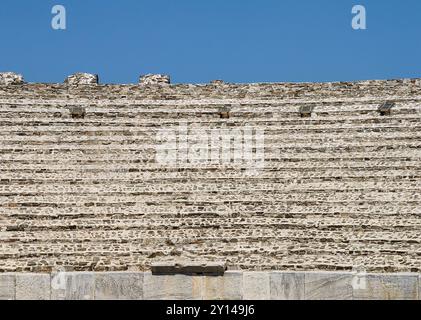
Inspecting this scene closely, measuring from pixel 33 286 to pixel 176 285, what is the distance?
7.33 feet

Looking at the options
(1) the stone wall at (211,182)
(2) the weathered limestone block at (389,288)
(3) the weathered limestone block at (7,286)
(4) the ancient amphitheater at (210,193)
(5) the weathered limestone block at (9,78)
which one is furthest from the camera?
(5) the weathered limestone block at (9,78)

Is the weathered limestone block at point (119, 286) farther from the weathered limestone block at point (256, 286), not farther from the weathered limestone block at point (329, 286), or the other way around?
Answer: the weathered limestone block at point (329, 286)

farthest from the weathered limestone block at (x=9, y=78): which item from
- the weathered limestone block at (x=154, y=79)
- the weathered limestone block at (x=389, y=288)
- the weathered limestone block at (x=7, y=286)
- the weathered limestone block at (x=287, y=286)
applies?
the weathered limestone block at (x=389, y=288)

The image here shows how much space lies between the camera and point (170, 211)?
1823cm

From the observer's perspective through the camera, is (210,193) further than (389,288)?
Yes

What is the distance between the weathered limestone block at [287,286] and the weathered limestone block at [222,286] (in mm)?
516

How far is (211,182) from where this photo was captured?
1919cm

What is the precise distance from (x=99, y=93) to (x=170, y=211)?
205 inches

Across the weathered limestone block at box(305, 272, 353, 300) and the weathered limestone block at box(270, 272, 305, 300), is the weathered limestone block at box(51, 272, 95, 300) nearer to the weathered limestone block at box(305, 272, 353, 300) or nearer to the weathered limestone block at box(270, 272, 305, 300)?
the weathered limestone block at box(270, 272, 305, 300)

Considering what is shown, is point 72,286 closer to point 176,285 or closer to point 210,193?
point 176,285

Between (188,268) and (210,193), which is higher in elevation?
(210,193)

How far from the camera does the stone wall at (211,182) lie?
1698cm

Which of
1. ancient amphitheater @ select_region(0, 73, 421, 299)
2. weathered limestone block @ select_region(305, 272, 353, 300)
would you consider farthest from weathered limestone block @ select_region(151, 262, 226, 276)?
weathered limestone block @ select_region(305, 272, 353, 300)

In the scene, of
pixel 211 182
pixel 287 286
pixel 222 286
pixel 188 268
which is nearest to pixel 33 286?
pixel 188 268
